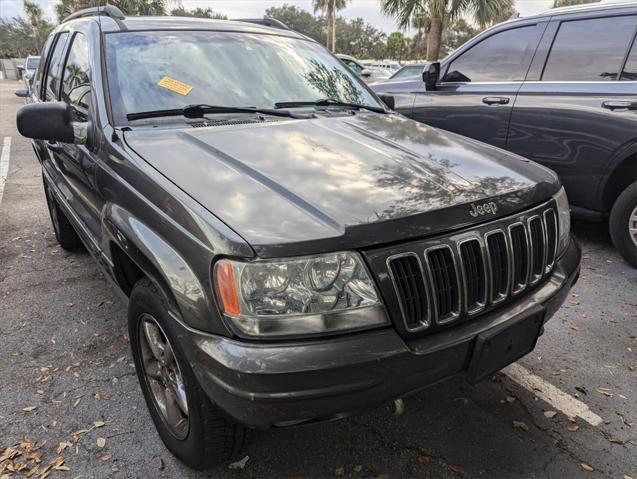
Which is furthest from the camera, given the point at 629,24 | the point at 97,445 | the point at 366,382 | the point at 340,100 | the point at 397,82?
the point at 397,82

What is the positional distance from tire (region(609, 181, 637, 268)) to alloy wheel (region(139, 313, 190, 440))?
3.65m

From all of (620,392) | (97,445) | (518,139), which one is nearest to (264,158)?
(97,445)

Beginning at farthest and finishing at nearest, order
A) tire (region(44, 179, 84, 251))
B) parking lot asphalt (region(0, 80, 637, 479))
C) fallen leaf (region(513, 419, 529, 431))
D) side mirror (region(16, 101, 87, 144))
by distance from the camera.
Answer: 1. tire (region(44, 179, 84, 251))
2. side mirror (region(16, 101, 87, 144))
3. fallen leaf (region(513, 419, 529, 431))
4. parking lot asphalt (region(0, 80, 637, 479))

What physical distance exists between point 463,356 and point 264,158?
1.10 m

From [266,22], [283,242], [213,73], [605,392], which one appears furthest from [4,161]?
[605,392]

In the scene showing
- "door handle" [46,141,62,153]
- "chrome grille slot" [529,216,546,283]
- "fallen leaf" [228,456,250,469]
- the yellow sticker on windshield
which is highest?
the yellow sticker on windshield

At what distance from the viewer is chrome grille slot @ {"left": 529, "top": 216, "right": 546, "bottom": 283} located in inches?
82.0

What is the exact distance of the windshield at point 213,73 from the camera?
8.68 ft

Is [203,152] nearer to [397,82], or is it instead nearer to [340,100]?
[340,100]

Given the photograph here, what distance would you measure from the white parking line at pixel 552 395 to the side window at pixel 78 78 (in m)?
2.74

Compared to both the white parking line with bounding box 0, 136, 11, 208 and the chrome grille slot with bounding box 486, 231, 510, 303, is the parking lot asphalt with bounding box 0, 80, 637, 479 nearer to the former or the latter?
the chrome grille slot with bounding box 486, 231, 510, 303

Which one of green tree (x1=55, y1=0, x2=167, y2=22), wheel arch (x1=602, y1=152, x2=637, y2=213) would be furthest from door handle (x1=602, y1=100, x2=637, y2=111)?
green tree (x1=55, y1=0, x2=167, y2=22)

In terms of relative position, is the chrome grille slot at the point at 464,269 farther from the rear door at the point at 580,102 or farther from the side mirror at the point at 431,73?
the side mirror at the point at 431,73

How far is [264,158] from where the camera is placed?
2.13m
